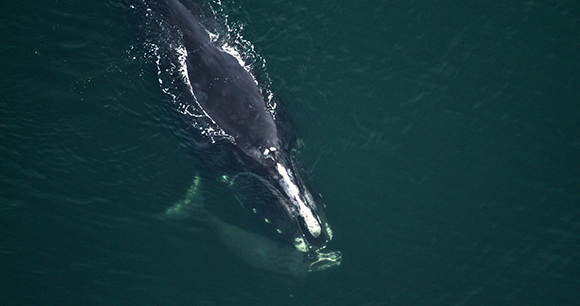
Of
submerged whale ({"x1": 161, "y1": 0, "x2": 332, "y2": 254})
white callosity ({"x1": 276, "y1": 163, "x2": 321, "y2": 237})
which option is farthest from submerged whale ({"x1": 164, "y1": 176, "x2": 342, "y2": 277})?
white callosity ({"x1": 276, "y1": 163, "x2": 321, "y2": 237})

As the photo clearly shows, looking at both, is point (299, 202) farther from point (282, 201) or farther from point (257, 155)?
point (257, 155)

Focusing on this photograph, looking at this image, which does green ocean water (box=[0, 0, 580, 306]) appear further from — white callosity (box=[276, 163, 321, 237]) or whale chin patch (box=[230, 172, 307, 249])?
whale chin patch (box=[230, 172, 307, 249])

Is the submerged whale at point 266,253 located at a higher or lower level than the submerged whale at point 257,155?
lower

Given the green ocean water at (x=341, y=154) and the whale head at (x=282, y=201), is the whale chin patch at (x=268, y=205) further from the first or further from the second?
the green ocean water at (x=341, y=154)

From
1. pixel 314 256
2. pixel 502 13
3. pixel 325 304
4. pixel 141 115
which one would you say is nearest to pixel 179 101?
pixel 141 115

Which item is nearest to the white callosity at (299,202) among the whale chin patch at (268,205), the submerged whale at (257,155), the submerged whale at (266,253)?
the submerged whale at (257,155)

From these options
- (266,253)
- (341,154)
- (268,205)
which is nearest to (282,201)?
(268,205)

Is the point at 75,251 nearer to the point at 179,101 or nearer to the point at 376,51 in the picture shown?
the point at 179,101
